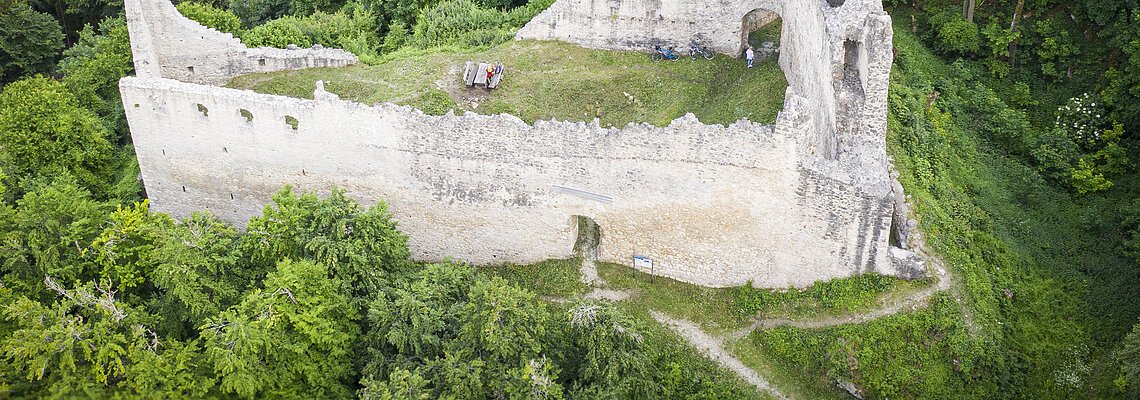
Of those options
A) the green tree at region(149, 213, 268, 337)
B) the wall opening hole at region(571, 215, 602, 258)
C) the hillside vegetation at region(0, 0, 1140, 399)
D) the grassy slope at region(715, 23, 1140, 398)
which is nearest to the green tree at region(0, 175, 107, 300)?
the hillside vegetation at region(0, 0, 1140, 399)

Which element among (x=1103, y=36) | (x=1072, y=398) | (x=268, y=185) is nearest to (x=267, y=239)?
(x=268, y=185)

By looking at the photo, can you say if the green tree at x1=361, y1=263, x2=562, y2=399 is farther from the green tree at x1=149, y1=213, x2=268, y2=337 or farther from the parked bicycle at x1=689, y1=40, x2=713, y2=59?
the parked bicycle at x1=689, y1=40, x2=713, y2=59

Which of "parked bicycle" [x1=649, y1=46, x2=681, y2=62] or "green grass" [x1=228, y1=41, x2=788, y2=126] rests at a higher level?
"parked bicycle" [x1=649, y1=46, x2=681, y2=62]

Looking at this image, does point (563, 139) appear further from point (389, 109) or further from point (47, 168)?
point (47, 168)

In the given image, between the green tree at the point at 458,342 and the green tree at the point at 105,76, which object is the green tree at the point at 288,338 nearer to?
the green tree at the point at 458,342

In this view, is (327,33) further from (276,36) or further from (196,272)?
(196,272)

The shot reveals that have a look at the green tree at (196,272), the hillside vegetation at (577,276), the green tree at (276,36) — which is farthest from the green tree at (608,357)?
the green tree at (276,36)
